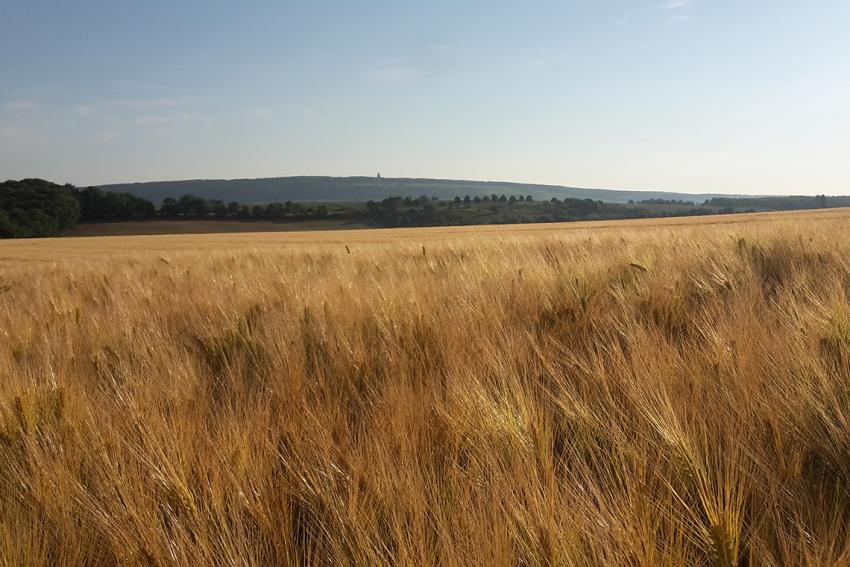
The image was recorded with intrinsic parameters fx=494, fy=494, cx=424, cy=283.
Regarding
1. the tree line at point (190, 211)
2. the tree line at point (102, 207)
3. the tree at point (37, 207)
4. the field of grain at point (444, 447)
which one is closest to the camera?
the field of grain at point (444, 447)

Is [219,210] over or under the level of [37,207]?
over

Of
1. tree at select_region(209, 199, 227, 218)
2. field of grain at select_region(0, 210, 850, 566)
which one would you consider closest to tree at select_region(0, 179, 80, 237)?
tree at select_region(209, 199, 227, 218)

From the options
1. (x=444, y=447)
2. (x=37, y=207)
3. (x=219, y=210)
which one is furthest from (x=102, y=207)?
(x=444, y=447)

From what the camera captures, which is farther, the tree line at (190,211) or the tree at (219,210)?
the tree at (219,210)

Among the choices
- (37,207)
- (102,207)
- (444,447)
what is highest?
(102,207)

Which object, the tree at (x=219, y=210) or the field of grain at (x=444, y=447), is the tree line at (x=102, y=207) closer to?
the tree at (x=219, y=210)

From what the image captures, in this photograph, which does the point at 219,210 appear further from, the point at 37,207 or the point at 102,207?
the point at 37,207

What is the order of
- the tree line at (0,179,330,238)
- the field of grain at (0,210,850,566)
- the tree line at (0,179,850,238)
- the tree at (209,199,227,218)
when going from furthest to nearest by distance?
the tree at (209,199,227,218), the tree line at (0,179,330,238), the tree line at (0,179,850,238), the field of grain at (0,210,850,566)

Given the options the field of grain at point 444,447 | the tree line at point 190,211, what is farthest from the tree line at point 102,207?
the field of grain at point 444,447

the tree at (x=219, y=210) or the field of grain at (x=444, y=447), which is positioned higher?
the tree at (x=219, y=210)

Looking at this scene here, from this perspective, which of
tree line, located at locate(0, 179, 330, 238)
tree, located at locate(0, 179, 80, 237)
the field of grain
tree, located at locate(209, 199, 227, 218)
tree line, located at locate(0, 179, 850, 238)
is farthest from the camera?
tree, located at locate(209, 199, 227, 218)

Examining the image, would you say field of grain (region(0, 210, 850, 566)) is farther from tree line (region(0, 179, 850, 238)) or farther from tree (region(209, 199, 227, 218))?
tree (region(209, 199, 227, 218))

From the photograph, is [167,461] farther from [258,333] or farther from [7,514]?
[258,333]

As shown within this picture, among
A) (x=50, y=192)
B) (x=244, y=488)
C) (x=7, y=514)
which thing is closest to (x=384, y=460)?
(x=244, y=488)
